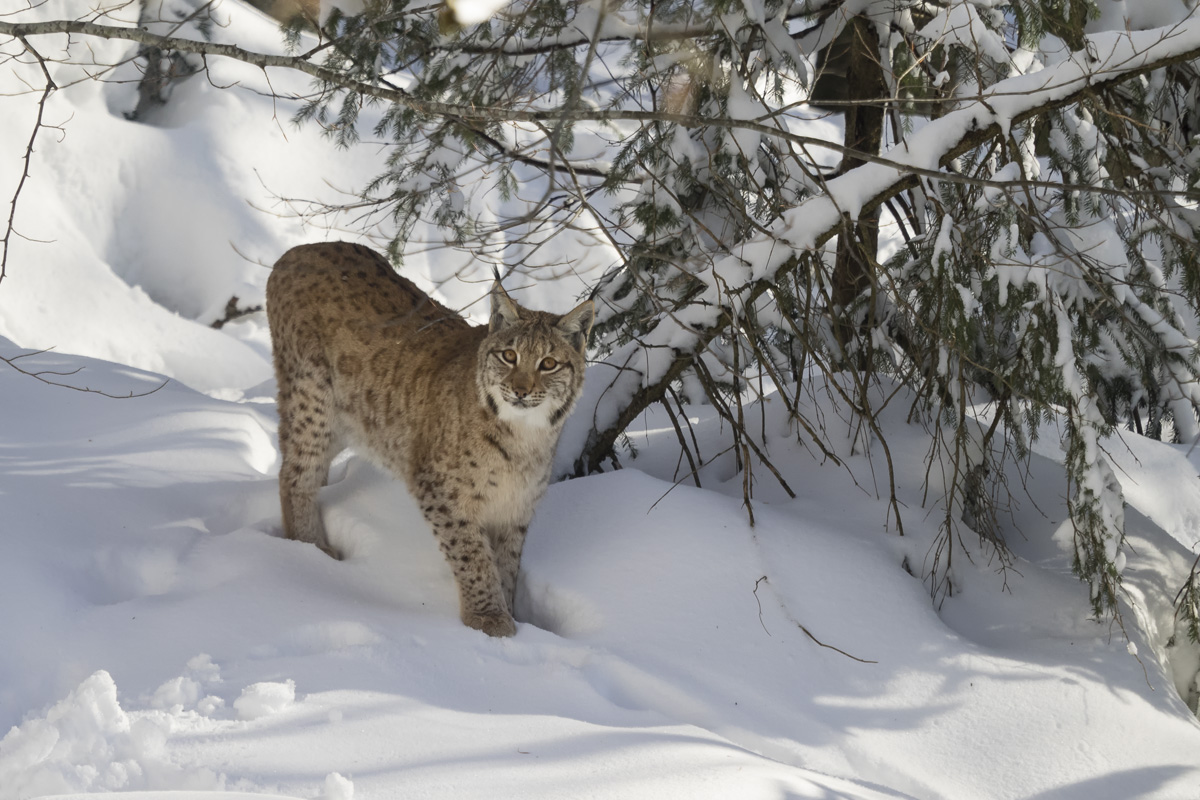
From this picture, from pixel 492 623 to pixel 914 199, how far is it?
3082 mm

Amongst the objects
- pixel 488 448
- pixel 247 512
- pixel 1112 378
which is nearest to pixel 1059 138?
pixel 1112 378

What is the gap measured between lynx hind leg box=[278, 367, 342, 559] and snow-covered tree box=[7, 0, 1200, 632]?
0.99 m

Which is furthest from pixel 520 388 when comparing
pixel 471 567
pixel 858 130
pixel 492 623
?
pixel 858 130

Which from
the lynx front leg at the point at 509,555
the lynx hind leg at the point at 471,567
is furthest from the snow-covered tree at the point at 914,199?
the lynx hind leg at the point at 471,567

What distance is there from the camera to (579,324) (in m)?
4.04

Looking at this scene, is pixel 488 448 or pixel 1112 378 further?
pixel 1112 378

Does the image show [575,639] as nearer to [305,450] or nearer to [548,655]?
[548,655]

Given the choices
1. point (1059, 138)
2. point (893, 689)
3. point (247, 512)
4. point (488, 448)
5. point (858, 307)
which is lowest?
point (893, 689)

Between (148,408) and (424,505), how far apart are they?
7.05ft

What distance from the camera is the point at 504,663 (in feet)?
11.4

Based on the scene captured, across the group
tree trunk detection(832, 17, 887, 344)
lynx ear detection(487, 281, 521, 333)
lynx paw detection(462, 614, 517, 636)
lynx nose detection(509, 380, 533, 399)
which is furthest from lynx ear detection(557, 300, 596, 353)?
tree trunk detection(832, 17, 887, 344)

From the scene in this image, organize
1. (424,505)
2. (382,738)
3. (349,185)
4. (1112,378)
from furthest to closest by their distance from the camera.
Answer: (349,185) < (1112,378) < (424,505) < (382,738)

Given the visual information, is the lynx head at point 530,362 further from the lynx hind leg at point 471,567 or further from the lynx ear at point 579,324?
the lynx hind leg at point 471,567

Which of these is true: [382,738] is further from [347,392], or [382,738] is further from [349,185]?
[349,185]
